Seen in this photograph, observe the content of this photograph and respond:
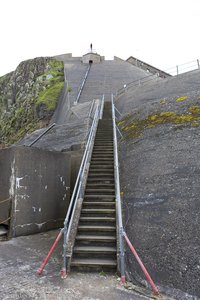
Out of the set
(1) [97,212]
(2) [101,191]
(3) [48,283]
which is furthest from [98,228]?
(3) [48,283]

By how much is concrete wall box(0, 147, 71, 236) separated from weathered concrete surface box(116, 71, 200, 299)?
2313 millimetres

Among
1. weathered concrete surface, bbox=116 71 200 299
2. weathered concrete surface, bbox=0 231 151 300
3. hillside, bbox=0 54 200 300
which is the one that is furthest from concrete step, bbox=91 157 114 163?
weathered concrete surface, bbox=0 231 151 300

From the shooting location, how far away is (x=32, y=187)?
300 inches

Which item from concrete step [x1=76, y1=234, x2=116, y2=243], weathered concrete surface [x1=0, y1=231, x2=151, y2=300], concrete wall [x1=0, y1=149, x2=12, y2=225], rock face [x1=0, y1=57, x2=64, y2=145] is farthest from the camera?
rock face [x1=0, y1=57, x2=64, y2=145]

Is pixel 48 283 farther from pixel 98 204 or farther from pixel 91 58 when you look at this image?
pixel 91 58

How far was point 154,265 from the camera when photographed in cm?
448

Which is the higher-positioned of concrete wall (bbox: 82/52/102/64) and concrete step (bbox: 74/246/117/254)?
concrete wall (bbox: 82/52/102/64)

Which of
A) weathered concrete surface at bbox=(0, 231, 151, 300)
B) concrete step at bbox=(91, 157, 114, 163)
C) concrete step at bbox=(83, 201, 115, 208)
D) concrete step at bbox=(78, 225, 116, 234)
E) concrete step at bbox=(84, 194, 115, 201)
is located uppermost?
concrete step at bbox=(91, 157, 114, 163)

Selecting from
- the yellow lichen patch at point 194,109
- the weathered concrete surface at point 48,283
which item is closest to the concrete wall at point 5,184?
the weathered concrete surface at point 48,283

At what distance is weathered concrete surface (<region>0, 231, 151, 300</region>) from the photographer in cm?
390

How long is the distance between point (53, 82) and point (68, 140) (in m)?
20.0

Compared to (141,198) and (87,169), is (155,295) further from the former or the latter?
(87,169)

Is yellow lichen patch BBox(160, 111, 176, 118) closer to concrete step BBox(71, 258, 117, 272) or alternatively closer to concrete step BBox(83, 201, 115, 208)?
concrete step BBox(83, 201, 115, 208)

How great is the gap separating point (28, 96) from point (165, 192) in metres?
27.8
